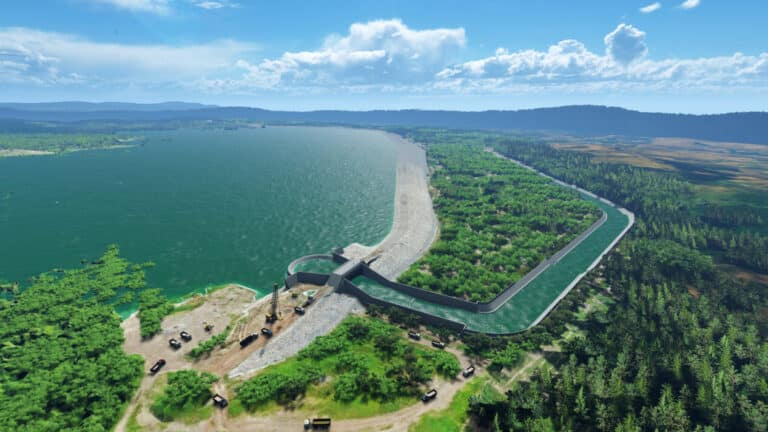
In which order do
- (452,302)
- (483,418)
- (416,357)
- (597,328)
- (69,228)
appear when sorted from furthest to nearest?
(69,228) < (452,302) < (597,328) < (416,357) < (483,418)

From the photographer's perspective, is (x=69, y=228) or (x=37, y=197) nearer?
(x=69, y=228)

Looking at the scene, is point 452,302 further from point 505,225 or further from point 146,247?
point 146,247

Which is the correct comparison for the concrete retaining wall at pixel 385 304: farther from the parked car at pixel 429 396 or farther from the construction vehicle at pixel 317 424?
the construction vehicle at pixel 317 424

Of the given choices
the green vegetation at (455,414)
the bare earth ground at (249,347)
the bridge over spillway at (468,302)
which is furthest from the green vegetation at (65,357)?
the green vegetation at (455,414)

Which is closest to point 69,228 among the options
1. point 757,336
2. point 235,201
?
point 235,201

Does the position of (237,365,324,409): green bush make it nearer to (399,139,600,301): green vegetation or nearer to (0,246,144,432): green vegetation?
(0,246,144,432): green vegetation
